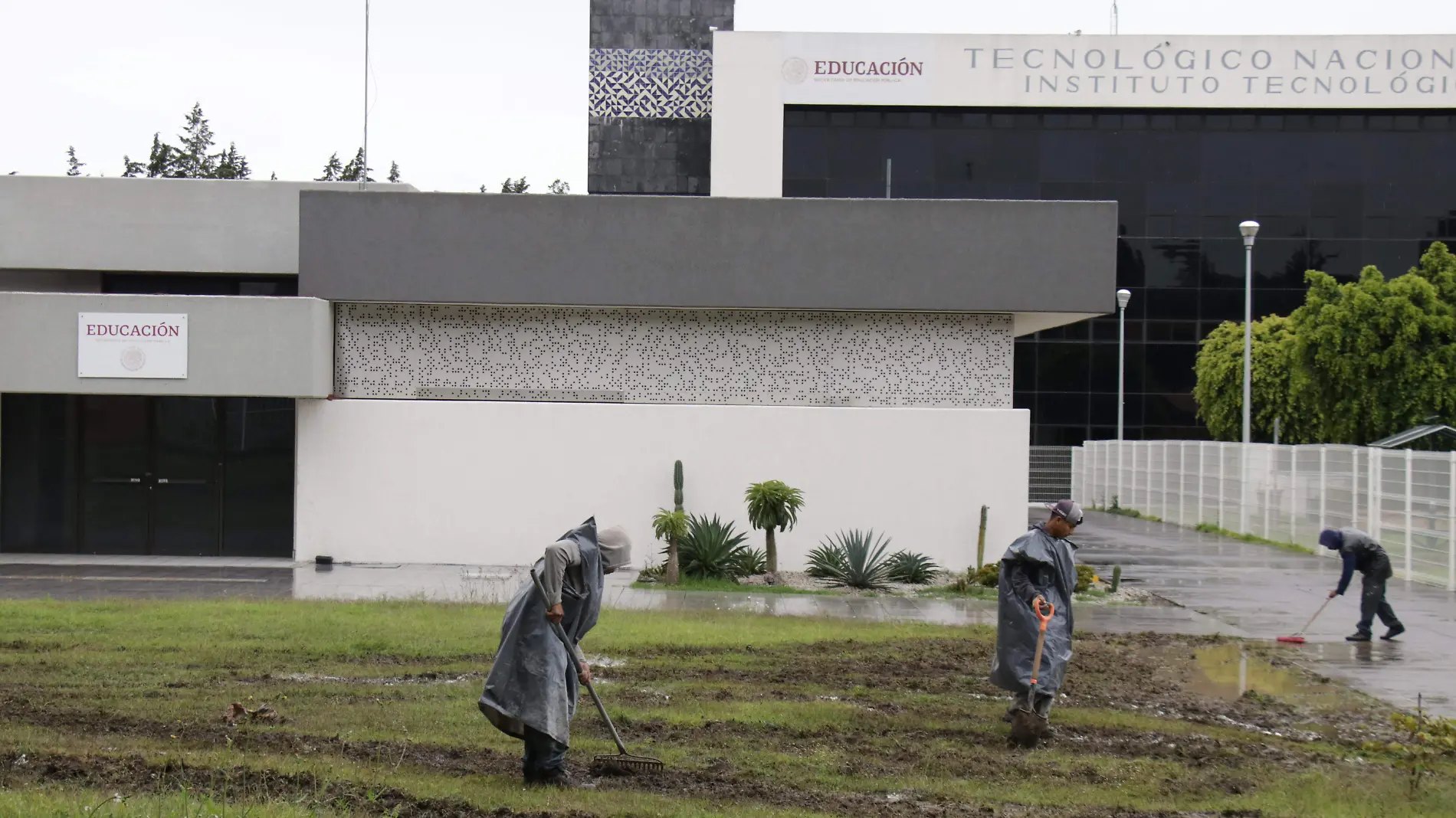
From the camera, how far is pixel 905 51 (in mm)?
44312

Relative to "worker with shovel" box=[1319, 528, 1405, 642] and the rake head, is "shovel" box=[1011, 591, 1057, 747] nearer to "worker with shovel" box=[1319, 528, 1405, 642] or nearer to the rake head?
the rake head

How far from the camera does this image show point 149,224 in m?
21.5

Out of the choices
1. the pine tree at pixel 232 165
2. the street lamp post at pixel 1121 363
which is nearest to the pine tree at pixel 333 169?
the pine tree at pixel 232 165

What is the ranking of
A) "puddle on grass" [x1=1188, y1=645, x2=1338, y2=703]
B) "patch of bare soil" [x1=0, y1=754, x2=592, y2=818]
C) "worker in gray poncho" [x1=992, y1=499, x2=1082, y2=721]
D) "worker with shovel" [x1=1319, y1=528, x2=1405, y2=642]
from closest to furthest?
"patch of bare soil" [x1=0, y1=754, x2=592, y2=818]
"worker in gray poncho" [x1=992, y1=499, x2=1082, y2=721]
"puddle on grass" [x1=1188, y1=645, x2=1338, y2=703]
"worker with shovel" [x1=1319, y1=528, x2=1405, y2=642]

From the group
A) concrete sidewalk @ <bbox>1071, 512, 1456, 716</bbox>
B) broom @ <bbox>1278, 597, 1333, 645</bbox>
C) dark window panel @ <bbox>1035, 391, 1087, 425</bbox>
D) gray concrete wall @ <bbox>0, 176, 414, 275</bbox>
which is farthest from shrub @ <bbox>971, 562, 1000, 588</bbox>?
dark window panel @ <bbox>1035, 391, 1087, 425</bbox>

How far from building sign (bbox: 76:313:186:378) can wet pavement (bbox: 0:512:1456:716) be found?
2.93m

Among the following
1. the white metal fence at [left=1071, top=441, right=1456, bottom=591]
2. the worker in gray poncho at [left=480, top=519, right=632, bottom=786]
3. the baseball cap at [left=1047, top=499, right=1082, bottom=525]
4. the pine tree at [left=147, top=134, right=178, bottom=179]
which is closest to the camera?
the worker in gray poncho at [left=480, top=519, right=632, bottom=786]

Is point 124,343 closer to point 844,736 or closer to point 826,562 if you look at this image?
point 826,562

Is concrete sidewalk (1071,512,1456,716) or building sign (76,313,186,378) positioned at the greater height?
building sign (76,313,186,378)

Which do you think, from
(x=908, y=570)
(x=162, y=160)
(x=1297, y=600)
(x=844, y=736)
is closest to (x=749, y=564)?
(x=908, y=570)

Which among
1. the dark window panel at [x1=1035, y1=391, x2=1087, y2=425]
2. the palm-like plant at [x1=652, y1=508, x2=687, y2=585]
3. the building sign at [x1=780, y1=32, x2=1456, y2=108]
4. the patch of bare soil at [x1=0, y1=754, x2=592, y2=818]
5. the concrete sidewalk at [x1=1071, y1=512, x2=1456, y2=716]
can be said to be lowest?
the concrete sidewalk at [x1=1071, y1=512, x2=1456, y2=716]

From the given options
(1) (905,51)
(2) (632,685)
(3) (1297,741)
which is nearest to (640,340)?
(2) (632,685)

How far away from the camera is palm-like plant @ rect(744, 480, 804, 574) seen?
18.8 m

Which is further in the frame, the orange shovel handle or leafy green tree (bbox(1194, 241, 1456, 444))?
leafy green tree (bbox(1194, 241, 1456, 444))
